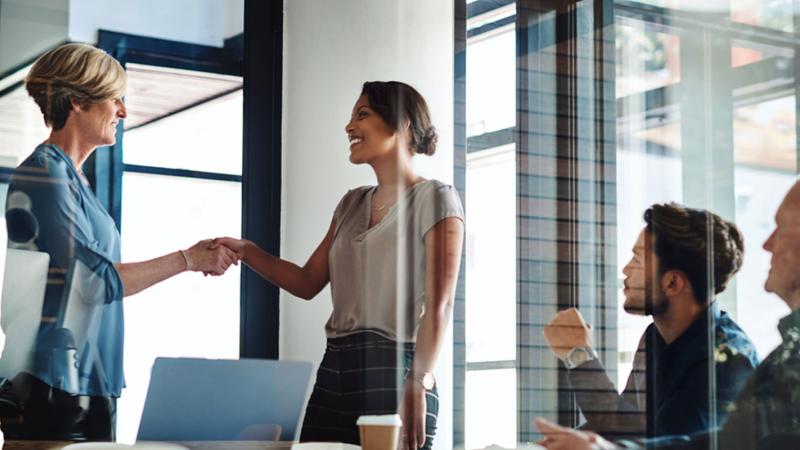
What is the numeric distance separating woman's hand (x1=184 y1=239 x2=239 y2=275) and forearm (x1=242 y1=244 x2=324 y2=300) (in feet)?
0.16

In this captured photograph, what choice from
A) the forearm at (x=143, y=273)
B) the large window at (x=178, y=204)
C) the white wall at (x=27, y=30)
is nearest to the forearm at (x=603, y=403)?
the large window at (x=178, y=204)

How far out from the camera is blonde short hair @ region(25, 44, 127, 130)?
226 centimetres

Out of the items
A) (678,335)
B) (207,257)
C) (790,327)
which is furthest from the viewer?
(207,257)

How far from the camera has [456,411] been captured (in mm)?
2387

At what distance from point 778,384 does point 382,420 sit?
36.9 inches

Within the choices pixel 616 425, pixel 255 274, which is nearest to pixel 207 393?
pixel 255 274

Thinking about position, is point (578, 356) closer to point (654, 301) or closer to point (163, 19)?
point (654, 301)

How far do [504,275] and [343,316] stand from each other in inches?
16.2

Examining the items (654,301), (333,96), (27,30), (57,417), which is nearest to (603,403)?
(654,301)

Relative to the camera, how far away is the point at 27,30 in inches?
89.0

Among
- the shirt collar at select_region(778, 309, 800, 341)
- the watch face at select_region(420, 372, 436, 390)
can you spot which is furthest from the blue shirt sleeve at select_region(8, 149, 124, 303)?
the shirt collar at select_region(778, 309, 800, 341)

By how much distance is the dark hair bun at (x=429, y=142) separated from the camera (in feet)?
8.11

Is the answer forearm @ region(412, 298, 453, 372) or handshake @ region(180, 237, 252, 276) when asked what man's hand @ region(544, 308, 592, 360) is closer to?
forearm @ region(412, 298, 453, 372)

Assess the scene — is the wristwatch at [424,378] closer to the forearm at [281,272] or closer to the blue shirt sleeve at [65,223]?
the forearm at [281,272]
